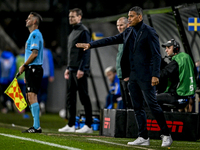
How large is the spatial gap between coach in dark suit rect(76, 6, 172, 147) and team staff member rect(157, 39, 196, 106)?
1.62m

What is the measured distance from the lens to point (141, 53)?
6461mm

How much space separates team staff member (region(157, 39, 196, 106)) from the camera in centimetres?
814

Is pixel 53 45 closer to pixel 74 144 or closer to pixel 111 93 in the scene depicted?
pixel 111 93

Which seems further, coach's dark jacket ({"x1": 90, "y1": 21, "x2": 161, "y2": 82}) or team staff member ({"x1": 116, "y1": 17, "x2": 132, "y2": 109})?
team staff member ({"x1": 116, "y1": 17, "x2": 132, "y2": 109})

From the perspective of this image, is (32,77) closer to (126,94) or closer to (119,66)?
(119,66)

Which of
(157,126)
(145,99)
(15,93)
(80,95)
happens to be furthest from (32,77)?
(157,126)

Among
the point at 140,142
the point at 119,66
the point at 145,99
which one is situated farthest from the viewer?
the point at 119,66

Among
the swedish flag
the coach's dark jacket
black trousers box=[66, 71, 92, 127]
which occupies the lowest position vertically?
black trousers box=[66, 71, 92, 127]

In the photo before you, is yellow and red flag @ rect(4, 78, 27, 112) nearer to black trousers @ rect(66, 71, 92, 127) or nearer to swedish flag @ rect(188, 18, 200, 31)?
black trousers @ rect(66, 71, 92, 127)

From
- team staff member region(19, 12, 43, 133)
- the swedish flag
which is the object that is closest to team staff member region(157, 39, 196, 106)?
the swedish flag

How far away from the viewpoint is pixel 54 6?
18031 millimetres

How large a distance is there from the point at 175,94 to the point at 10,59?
9.01 m

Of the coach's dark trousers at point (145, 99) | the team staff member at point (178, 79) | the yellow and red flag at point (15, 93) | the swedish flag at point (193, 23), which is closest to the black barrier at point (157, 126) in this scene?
the team staff member at point (178, 79)

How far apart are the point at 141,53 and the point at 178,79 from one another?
1.98 meters
